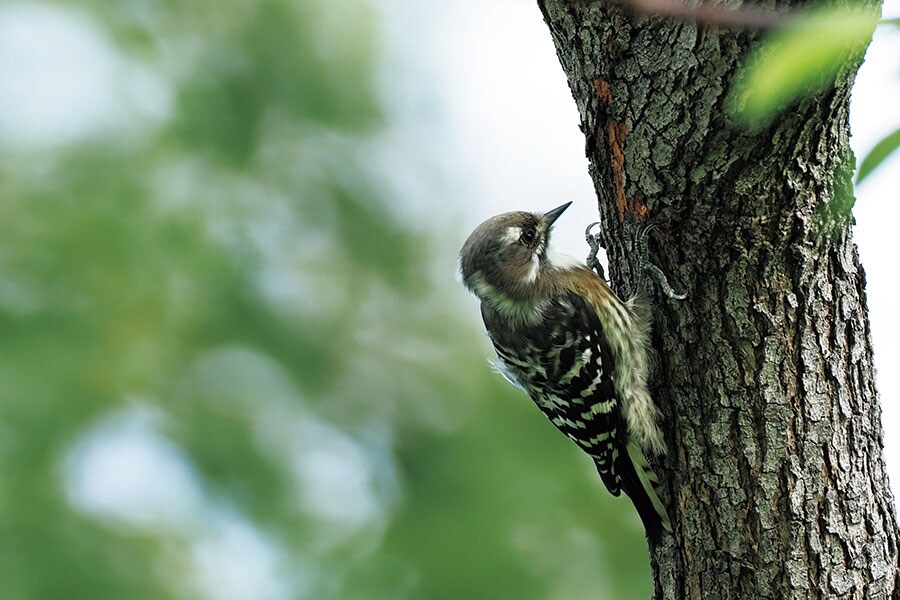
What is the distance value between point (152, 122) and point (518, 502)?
4556 mm

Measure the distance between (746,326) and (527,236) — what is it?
1.68 meters

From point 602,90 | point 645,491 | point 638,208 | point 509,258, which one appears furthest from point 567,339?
point 602,90

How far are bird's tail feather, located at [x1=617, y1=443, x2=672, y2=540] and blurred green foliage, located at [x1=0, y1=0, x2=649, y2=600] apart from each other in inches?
173

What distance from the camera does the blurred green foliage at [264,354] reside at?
8211mm

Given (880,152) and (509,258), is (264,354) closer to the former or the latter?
(509,258)

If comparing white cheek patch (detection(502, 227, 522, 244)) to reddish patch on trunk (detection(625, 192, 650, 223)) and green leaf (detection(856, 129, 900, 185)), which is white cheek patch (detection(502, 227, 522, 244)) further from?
green leaf (detection(856, 129, 900, 185))

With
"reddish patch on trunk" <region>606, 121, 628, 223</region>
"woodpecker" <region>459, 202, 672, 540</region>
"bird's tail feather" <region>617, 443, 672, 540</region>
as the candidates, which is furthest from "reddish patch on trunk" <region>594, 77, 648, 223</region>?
"bird's tail feather" <region>617, 443, 672, 540</region>

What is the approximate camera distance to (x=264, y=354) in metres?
8.86

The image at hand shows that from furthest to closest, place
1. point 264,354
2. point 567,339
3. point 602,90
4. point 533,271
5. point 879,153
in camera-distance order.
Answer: point 264,354 < point 533,271 < point 567,339 < point 602,90 < point 879,153

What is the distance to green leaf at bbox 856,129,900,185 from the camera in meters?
1.22

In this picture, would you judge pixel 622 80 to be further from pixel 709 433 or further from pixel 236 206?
pixel 236 206

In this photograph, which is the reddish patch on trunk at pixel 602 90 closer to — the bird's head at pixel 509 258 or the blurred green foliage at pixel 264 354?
the bird's head at pixel 509 258

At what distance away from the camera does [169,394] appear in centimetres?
862

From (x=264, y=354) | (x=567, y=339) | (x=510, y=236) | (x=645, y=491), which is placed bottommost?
(x=645, y=491)
